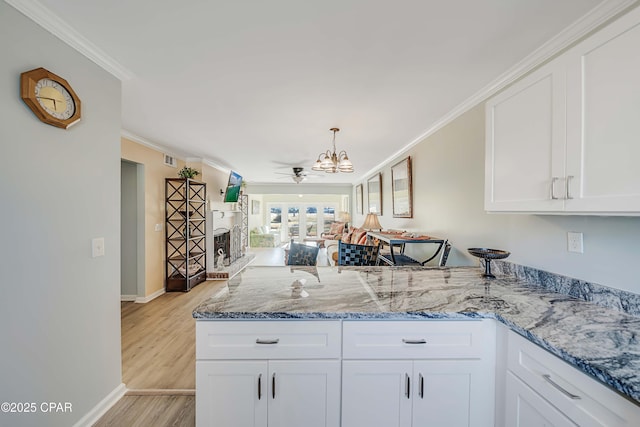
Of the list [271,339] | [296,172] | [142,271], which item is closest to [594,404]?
[271,339]

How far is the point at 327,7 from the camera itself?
4.08ft

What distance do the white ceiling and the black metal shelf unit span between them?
1759 millimetres

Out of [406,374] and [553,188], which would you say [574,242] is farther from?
[406,374]

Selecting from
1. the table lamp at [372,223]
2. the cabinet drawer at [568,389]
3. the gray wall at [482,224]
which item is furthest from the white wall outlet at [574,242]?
the table lamp at [372,223]

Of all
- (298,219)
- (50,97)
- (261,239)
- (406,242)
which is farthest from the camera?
(298,219)

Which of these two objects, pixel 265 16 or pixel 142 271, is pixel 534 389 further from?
pixel 142 271

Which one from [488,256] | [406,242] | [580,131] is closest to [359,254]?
[406,242]

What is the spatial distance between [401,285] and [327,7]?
5.25ft

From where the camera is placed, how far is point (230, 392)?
1181 millimetres

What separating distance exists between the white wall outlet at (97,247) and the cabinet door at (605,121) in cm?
265

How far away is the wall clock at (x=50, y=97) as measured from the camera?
48.9 inches

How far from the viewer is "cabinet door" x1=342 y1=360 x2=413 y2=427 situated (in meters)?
1.19

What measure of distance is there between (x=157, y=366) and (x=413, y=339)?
2.29 metres

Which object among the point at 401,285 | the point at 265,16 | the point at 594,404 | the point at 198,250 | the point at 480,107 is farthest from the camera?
the point at 198,250
